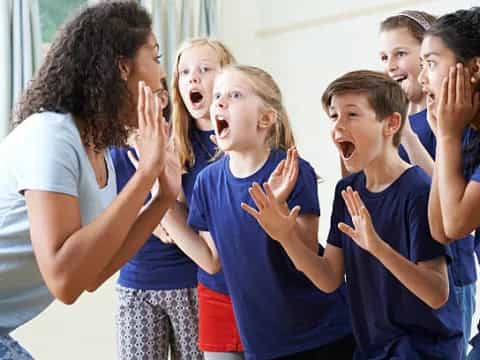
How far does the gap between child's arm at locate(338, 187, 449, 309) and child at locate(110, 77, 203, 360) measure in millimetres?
783

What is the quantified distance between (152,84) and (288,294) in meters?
0.68

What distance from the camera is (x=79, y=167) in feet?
5.07

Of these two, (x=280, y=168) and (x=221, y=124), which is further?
(x=221, y=124)

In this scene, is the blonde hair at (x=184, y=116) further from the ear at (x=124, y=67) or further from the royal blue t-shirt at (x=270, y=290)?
the ear at (x=124, y=67)

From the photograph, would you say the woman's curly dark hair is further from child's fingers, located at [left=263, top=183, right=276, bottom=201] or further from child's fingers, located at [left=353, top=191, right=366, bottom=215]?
child's fingers, located at [left=353, top=191, right=366, bottom=215]

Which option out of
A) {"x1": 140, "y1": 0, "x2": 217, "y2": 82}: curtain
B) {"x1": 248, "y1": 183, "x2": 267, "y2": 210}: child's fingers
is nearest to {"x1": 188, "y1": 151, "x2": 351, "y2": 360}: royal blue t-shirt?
{"x1": 248, "y1": 183, "x2": 267, "y2": 210}: child's fingers

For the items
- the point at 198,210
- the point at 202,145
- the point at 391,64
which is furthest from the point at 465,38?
the point at 202,145

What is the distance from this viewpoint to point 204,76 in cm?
253

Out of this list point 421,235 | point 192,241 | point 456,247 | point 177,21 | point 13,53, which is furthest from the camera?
point 177,21

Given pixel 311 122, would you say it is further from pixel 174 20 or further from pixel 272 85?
pixel 272 85

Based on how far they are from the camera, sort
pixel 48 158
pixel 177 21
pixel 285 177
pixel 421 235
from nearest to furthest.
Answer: pixel 48 158 < pixel 421 235 < pixel 285 177 < pixel 177 21

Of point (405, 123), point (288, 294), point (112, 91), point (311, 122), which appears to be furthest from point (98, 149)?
point (311, 122)

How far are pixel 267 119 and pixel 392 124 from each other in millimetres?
387

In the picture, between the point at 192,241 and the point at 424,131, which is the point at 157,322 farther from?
the point at 424,131
